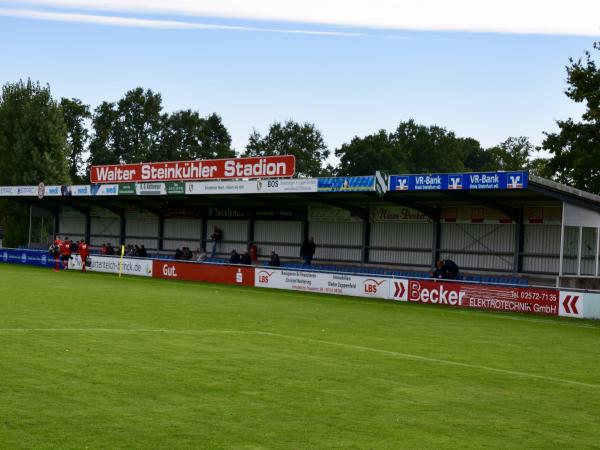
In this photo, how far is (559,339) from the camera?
21016 mm

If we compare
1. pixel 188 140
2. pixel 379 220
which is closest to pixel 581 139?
pixel 379 220

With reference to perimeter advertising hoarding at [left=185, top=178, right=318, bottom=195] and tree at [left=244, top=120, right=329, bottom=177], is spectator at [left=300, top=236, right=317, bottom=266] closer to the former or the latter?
perimeter advertising hoarding at [left=185, top=178, right=318, bottom=195]

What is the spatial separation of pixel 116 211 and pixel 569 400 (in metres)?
48.3

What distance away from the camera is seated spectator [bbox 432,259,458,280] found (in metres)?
35.2

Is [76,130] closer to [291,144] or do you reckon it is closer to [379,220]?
[291,144]

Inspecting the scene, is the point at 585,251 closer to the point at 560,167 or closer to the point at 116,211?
the point at 560,167

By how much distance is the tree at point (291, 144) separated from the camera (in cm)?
10706

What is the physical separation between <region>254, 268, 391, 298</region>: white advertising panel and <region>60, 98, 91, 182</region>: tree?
223ft

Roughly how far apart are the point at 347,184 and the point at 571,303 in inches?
481

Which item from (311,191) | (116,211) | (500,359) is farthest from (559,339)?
(116,211)

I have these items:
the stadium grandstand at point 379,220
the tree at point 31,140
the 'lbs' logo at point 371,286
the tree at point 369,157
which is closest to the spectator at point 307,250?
the stadium grandstand at point 379,220

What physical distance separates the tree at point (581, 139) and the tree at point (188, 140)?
59.1m

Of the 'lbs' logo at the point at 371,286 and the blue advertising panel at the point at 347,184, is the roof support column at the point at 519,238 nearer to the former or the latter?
the blue advertising panel at the point at 347,184

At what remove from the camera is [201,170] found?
4672 cm
